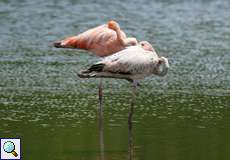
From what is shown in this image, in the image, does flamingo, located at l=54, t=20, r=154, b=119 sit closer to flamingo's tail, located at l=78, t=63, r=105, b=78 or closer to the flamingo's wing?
the flamingo's wing

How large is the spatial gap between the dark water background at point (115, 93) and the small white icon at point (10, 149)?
19cm

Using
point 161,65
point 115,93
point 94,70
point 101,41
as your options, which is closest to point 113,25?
point 101,41

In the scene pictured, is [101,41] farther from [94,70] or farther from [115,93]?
[94,70]

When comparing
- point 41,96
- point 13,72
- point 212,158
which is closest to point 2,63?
point 13,72

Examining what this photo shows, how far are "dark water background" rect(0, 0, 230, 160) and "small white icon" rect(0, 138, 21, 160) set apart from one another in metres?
0.19

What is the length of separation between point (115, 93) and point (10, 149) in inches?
147

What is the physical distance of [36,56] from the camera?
14.9m

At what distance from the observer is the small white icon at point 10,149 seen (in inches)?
329

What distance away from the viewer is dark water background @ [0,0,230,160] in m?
9.26

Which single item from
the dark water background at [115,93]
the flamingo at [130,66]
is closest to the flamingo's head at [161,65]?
the flamingo at [130,66]

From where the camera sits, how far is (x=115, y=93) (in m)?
12.0

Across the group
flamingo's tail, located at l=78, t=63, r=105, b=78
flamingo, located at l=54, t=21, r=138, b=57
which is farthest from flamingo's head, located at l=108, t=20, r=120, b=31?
flamingo's tail, located at l=78, t=63, r=105, b=78

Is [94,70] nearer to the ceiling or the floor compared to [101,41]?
nearer to the floor

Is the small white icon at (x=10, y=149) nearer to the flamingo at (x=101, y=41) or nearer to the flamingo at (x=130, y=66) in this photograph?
the flamingo at (x=130, y=66)
